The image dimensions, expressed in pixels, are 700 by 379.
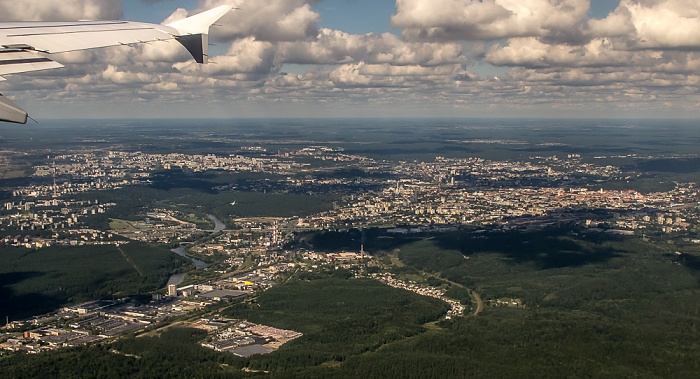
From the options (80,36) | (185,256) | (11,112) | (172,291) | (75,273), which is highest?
(80,36)

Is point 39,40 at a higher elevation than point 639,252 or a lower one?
higher

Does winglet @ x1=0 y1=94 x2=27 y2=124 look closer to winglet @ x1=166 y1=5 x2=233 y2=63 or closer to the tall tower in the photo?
winglet @ x1=166 y1=5 x2=233 y2=63

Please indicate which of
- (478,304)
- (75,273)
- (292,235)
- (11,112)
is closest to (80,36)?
(11,112)

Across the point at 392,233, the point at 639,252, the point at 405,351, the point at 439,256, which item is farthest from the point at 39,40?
the point at 392,233

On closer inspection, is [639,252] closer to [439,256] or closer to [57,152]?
[439,256]

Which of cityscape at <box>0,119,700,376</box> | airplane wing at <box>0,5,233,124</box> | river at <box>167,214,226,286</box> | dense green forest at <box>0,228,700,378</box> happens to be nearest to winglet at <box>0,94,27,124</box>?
airplane wing at <box>0,5,233,124</box>

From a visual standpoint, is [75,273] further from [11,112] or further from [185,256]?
[11,112]

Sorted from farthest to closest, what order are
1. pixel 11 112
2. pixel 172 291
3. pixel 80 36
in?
pixel 172 291 → pixel 80 36 → pixel 11 112
